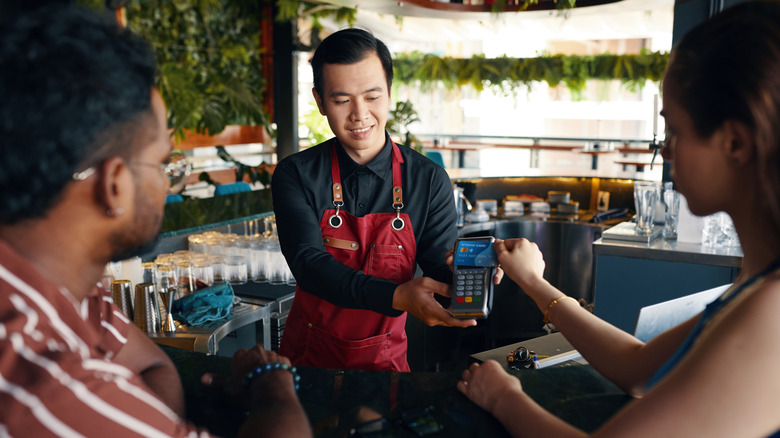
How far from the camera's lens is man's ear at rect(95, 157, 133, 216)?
803mm

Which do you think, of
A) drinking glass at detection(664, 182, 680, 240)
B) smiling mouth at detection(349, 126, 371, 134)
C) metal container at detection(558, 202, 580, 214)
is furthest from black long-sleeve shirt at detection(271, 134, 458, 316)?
metal container at detection(558, 202, 580, 214)

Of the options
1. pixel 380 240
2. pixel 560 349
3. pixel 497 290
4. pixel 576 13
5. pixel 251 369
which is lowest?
pixel 497 290

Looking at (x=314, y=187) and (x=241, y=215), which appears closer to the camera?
(x=314, y=187)

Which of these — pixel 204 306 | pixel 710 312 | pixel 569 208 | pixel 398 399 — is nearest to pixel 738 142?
pixel 710 312

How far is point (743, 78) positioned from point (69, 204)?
89 cm

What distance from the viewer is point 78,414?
28.1 inches

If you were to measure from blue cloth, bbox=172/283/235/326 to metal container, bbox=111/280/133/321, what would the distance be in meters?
0.19

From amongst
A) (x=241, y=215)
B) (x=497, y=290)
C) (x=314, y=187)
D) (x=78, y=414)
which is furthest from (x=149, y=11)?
(x=78, y=414)

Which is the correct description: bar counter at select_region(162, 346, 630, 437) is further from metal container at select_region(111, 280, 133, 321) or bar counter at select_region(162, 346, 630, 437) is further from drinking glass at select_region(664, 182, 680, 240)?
drinking glass at select_region(664, 182, 680, 240)

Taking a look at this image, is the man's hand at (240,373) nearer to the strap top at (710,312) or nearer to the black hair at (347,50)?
the strap top at (710,312)

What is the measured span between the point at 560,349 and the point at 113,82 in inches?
54.9

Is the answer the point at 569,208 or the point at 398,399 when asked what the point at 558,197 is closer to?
the point at 569,208

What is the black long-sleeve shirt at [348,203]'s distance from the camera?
178 cm

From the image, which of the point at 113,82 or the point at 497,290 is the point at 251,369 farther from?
the point at 497,290
